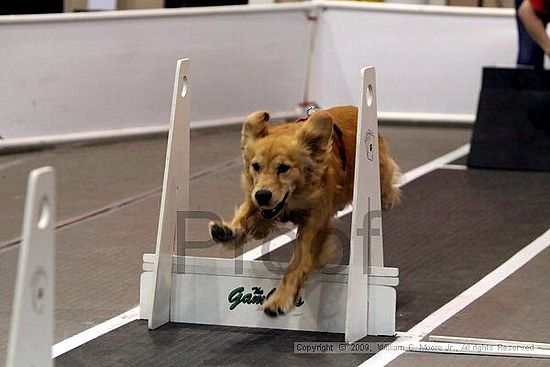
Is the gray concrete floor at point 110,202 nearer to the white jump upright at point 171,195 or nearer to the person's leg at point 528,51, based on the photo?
the white jump upright at point 171,195

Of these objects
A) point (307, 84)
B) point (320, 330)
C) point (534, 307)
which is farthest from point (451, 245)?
point (307, 84)

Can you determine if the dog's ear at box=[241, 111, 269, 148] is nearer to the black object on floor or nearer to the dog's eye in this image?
the dog's eye

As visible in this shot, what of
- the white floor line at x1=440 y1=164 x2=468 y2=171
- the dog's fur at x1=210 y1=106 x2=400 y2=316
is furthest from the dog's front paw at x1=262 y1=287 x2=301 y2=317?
the white floor line at x1=440 y1=164 x2=468 y2=171

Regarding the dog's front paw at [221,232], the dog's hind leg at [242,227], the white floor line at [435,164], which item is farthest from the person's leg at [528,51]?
the dog's front paw at [221,232]

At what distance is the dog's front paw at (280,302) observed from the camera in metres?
4.79

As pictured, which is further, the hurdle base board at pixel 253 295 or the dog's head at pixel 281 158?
the hurdle base board at pixel 253 295

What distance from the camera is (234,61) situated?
10.3 meters

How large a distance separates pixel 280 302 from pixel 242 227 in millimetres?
348

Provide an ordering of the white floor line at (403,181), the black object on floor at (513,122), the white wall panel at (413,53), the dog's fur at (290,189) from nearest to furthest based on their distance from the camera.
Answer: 1. the dog's fur at (290,189)
2. the white floor line at (403,181)
3. the black object on floor at (513,122)
4. the white wall panel at (413,53)

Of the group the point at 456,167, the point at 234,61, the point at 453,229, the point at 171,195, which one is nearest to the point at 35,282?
the point at 171,195

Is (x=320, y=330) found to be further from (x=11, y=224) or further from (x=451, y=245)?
(x=11, y=224)

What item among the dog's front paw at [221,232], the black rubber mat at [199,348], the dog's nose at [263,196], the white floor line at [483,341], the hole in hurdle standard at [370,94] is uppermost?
the hole in hurdle standard at [370,94]

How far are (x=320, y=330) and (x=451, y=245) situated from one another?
1858 mm

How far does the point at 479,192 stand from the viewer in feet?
26.7
